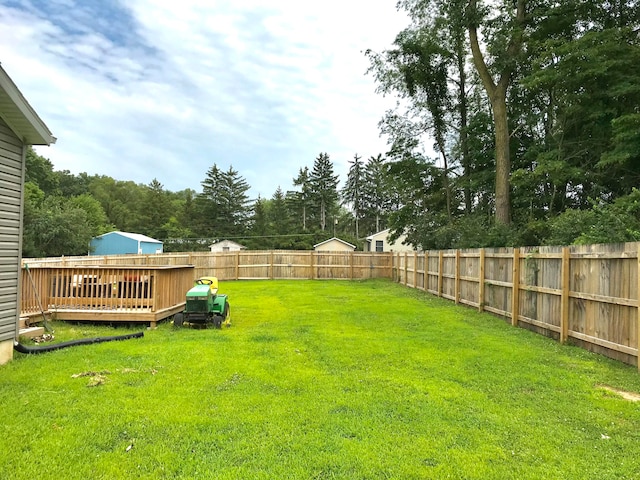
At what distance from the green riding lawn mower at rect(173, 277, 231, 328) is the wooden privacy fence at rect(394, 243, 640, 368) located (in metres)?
6.04

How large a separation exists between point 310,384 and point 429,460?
5.96 feet

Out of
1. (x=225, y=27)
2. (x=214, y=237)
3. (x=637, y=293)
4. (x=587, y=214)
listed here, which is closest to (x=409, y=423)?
(x=637, y=293)

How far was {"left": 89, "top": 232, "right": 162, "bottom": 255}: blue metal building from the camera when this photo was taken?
116ft

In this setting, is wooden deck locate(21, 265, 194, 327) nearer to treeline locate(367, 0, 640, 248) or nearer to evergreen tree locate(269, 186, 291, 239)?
treeline locate(367, 0, 640, 248)

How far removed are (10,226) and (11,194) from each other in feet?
1.43

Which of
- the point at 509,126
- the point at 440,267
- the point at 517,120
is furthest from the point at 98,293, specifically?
the point at 517,120

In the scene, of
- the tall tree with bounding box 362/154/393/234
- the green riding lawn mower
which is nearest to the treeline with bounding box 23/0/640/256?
the green riding lawn mower

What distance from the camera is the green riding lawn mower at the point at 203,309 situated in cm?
754

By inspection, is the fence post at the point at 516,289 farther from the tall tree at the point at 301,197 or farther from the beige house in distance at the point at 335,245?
the tall tree at the point at 301,197

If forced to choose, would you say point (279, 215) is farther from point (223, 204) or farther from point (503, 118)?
point (503, 118)

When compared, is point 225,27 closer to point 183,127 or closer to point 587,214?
point 587,214

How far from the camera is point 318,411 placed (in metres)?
3.59

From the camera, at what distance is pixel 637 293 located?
16.1 ft

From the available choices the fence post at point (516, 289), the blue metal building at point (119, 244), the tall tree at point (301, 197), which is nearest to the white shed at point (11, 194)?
the fence post at point (516, 289)
